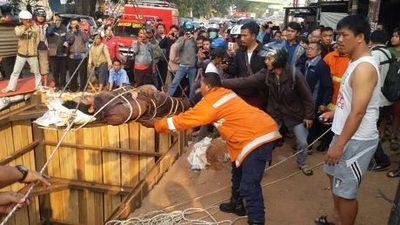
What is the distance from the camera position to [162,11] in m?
17.5

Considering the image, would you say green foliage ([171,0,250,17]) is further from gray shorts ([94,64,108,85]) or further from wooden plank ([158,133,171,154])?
wooden plank ([158,133,171,154])

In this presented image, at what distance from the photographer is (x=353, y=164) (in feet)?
9.18

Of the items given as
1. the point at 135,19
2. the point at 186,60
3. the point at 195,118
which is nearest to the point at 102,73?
the point at 186,60

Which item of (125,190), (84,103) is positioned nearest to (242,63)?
(84,103)

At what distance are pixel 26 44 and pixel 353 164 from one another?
729 centimetres

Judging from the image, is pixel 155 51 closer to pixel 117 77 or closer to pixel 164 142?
pixel 117 77

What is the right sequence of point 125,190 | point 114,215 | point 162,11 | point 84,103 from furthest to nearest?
1. point 162,11
2. point 125,190
3. point 114,215
4. point 84,103

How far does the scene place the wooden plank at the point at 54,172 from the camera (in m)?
7.57

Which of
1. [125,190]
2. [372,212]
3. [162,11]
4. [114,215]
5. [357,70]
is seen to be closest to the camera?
[357,70]

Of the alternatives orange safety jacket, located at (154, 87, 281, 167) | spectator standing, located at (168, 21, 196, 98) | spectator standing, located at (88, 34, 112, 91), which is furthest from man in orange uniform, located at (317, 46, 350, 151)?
spectator standing, located at (88, 34, 112, 91)

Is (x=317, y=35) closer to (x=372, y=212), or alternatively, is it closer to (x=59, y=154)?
(x=372, y=212)

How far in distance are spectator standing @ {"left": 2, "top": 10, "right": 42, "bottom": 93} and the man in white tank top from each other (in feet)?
23.1

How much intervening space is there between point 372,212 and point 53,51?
7.79m

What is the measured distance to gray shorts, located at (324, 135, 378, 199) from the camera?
278 centimetres
